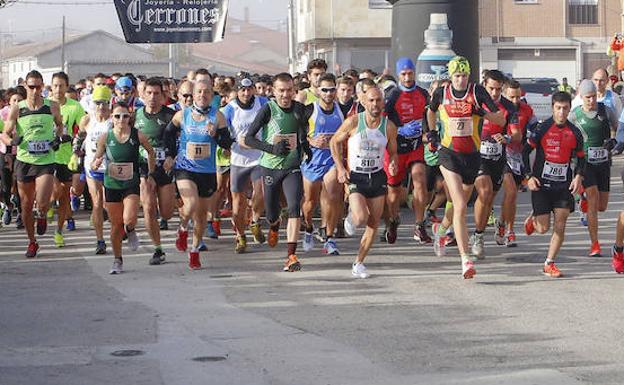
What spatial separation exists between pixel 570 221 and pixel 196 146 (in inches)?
242

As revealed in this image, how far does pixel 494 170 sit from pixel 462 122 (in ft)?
4.36

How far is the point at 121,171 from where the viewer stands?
13.3 metres

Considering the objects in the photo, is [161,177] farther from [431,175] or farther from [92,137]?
[431,175]

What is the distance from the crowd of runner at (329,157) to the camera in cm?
1296

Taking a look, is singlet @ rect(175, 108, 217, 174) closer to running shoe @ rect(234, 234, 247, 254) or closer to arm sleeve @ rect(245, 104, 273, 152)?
arm sleeve @ rect(245, 104, 273, 152)

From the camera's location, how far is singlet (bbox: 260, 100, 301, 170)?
13.7 meters

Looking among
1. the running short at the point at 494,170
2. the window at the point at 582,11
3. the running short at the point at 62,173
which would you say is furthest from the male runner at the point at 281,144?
the window at the point at 582,11

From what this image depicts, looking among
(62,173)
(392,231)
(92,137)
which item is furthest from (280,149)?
(62,173)

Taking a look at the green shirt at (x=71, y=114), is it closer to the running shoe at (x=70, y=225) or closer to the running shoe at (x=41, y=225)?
the running shoe at (x=70, y=225)

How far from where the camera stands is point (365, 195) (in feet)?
42.3

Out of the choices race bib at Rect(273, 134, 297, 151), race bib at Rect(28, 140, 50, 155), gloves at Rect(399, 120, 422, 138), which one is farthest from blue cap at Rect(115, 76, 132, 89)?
gloves at Rect(399, 120, 422, 138)

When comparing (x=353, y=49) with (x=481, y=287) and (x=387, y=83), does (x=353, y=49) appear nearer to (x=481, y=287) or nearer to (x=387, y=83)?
(x=387, y=83)

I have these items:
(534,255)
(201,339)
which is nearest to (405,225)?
(534,255)

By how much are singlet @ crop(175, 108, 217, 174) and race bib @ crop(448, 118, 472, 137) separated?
2.48m
